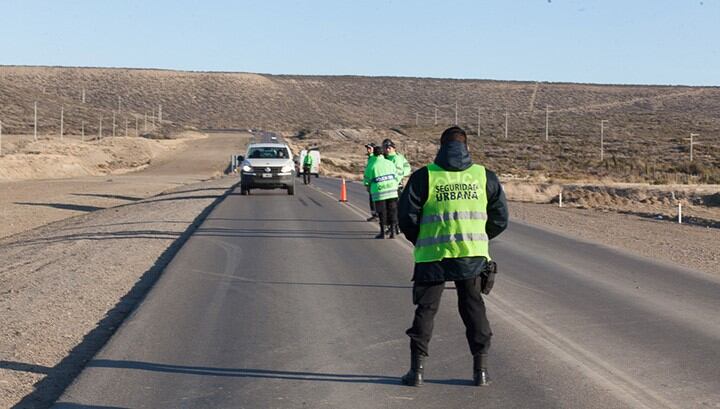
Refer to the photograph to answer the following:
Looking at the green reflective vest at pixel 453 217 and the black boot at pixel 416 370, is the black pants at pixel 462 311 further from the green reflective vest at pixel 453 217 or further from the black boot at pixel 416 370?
the green reflective vest at pixel 453 217

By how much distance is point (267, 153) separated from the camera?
124 ft

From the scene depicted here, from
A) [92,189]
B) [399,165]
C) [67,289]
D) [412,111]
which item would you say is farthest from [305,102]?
[67,289]

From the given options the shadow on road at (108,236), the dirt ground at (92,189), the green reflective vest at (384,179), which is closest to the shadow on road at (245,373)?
the green reflective vest at (384,179)

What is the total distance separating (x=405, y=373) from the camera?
845cm

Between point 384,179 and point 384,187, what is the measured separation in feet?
0.49

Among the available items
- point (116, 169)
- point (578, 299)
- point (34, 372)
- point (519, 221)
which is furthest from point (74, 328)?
point (116, 169)

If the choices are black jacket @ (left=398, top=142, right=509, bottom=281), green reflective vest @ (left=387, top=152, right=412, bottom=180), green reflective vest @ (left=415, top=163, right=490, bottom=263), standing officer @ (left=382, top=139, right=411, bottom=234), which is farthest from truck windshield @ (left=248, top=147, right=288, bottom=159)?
green reflective vest @ (left=415, top=163, right=490, bottom=263)

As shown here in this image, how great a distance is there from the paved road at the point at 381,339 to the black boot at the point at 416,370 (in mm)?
84

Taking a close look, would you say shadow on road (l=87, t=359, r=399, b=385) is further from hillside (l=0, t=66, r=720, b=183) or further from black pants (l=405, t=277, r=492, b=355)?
hillside (l=0, t=66, r=720, b=183)

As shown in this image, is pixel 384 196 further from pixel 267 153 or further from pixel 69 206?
pixel 69 206

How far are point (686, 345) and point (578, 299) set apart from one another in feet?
10.4

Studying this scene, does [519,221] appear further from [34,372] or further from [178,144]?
[178,144]

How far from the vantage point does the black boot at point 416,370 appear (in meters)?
7.85

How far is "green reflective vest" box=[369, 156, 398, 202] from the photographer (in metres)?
20.2
